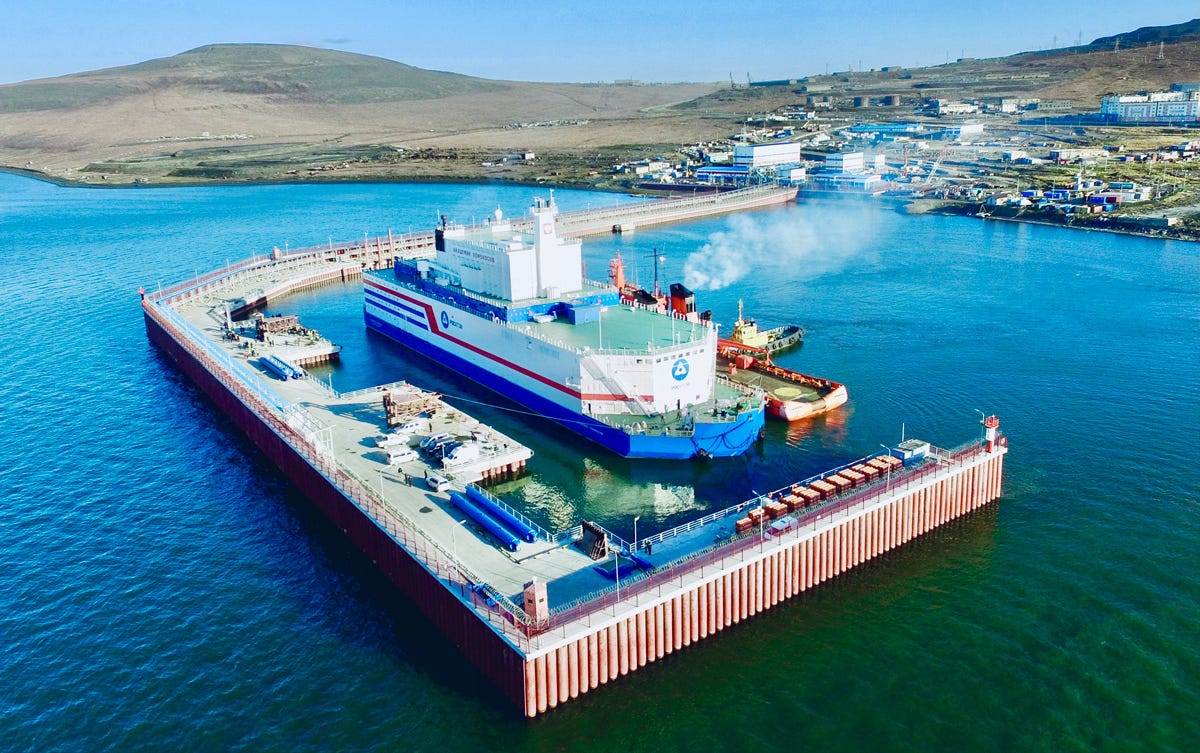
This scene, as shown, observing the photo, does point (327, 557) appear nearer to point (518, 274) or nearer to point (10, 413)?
point (518, 274)

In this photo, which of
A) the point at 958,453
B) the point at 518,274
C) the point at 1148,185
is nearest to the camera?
the point at 958,453

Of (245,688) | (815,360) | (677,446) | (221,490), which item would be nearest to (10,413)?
(221,490)

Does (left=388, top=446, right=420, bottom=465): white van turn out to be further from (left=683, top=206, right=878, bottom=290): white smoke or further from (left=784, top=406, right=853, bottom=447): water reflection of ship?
(left=683, top=206, right=878, bottom=290): white smoke

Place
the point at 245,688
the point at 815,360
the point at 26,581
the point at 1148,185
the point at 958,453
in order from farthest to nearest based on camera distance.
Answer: the point at 1148,185
the point at 815,360
the point at 958,453
the point at 26,581
the point at 245,688

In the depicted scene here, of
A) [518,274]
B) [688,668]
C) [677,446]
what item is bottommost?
[688,668]

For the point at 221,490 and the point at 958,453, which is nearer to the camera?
the point at 958,453

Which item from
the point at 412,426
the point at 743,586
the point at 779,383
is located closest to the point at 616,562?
the point at 743,586

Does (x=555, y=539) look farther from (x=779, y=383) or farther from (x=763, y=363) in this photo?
(x=763, y=363)
